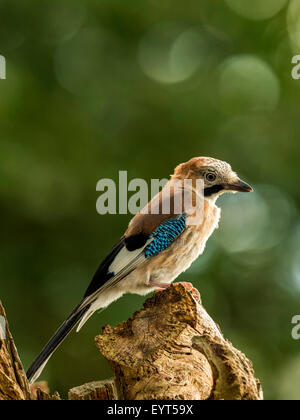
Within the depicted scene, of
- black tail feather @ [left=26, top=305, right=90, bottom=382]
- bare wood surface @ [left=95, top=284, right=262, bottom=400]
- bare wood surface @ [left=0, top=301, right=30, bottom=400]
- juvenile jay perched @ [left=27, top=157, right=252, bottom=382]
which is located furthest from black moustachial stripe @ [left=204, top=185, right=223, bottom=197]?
bare wood surface @ [left=0, top=301, right=30, bottom=400]

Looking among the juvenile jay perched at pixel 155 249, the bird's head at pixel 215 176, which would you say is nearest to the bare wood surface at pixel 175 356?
the juvenile jay perched at pixel 155 249

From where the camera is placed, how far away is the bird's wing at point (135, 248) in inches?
200

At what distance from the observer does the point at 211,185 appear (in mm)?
5715

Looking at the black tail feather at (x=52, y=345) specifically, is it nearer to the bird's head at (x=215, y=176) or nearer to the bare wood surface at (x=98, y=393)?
the bare wood surface at (x=98, y=393)

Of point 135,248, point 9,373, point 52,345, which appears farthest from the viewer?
point 135,248

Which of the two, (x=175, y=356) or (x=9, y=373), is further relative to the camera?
(x=175, y=356)

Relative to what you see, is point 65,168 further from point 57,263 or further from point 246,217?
point 246,217

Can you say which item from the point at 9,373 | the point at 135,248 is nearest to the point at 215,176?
the point at 135,248

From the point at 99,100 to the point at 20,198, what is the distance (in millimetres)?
1963

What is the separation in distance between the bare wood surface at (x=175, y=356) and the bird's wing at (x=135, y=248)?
2.60 ft

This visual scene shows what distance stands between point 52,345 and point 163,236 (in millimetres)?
1260

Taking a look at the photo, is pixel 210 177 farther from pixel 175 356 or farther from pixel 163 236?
pixel 175 356

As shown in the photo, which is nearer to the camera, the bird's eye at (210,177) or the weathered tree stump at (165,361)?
the weathered tree stump at (165,361)

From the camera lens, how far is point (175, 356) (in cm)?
386
